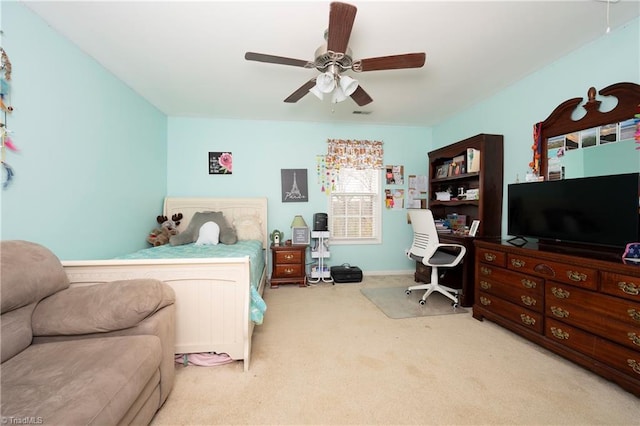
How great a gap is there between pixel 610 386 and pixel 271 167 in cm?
392

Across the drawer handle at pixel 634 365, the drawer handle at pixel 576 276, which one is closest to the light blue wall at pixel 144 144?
the drawer handle at pixel 576 276

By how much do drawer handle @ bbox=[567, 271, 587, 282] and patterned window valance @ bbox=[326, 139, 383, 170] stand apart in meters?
2.78

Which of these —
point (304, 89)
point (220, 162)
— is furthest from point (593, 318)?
point (220, 162)

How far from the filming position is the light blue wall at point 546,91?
6.25 ft

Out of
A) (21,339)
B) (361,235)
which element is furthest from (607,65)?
(21,339)

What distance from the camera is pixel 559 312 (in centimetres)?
184

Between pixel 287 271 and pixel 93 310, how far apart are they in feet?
8.08

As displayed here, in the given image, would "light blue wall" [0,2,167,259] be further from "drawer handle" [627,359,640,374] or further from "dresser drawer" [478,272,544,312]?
"drawer handle" [627,359,640,374]

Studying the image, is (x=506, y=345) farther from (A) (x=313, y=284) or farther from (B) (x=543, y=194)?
(A) (x=313, y=284)

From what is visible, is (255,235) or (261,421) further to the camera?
(255,235)

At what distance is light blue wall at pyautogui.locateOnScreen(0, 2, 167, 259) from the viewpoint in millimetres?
1662

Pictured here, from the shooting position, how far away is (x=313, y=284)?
3.74 m

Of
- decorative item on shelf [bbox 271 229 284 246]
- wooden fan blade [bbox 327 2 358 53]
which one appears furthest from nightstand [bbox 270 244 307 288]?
wooden fan blade [bbox 327 2 358 53]

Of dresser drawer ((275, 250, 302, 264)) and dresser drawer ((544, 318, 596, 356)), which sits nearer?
dresser drawer ((544, 318, 596, 356))
